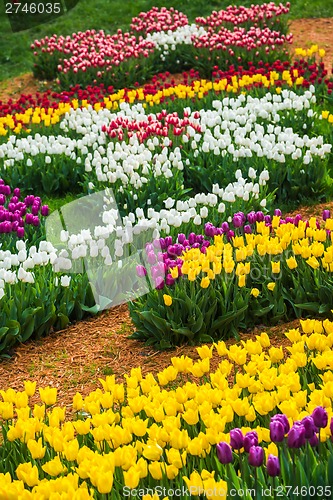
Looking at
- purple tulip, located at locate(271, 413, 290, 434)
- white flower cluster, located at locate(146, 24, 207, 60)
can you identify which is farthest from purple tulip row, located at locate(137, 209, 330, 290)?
white flower cluster, located at locate(146, 24, 207, 60)

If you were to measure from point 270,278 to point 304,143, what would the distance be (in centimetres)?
322

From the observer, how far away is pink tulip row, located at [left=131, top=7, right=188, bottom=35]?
15641 mm

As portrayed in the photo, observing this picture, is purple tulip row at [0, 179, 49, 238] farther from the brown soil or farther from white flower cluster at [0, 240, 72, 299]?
the brown soil

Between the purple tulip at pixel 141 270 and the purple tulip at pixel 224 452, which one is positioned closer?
the purple tulip at pixel 224 452

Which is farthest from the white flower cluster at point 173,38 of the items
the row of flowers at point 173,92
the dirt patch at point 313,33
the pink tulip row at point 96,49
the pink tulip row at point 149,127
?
the pink tulip row at point 149,127

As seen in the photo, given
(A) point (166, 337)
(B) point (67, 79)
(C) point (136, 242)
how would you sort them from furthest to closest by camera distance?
(B) point (67, 79) < (C) point (136, 242) < (A) point (166, 337)

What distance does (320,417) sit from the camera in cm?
290

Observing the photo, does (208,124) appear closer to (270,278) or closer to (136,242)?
(136,242)

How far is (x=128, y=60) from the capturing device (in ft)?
45.9

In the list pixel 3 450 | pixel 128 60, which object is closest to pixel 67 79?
pixel 128 60

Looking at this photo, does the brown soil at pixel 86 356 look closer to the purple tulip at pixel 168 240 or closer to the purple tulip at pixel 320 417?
the purple tulip at pixel 168 240

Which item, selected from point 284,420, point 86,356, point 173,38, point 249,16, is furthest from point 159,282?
point 249,16

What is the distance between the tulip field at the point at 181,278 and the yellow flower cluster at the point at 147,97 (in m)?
0.04

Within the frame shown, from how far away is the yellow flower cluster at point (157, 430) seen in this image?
2.92 meters
